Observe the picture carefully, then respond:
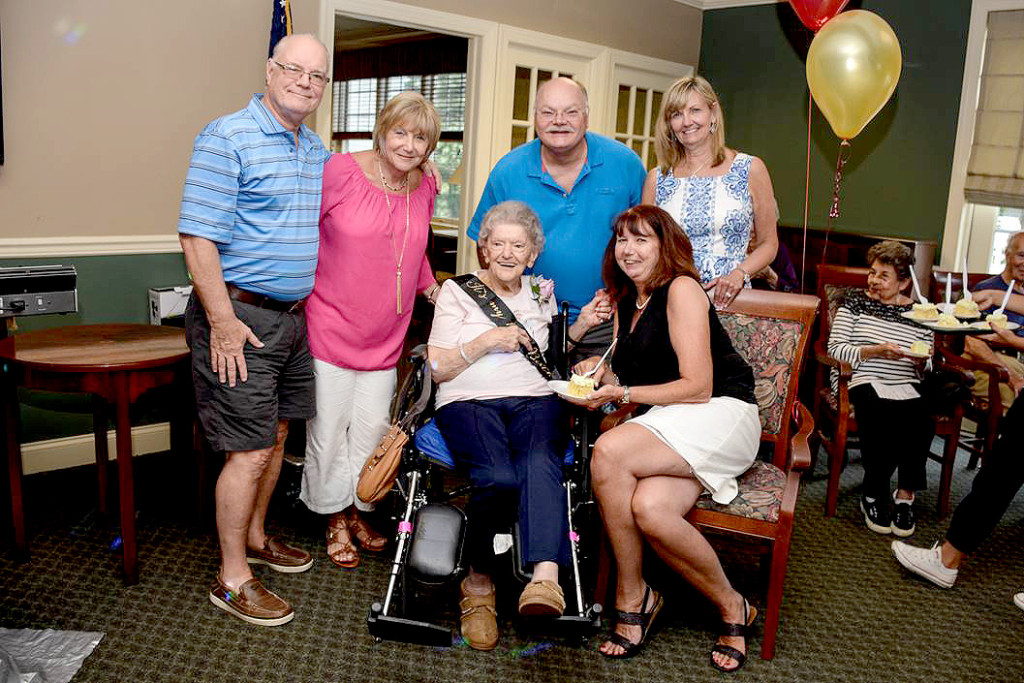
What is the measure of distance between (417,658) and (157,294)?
2046 millimetres

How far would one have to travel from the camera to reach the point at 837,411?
3512 millimetres

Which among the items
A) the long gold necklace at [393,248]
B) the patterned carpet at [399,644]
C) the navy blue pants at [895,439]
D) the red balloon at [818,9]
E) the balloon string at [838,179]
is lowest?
the patterned carpet at [399,644]

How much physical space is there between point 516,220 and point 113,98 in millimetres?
1878

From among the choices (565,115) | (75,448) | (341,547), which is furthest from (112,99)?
(341,547)

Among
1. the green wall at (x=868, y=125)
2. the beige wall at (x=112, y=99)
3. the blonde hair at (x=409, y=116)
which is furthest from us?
the green wall at (x=868, y=125)

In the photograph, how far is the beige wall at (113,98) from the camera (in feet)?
10.8

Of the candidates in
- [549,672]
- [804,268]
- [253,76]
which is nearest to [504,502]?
[549,672]

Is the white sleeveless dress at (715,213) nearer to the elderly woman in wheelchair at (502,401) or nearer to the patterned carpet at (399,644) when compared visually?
the elderly woman in wheelchair at (502,401)

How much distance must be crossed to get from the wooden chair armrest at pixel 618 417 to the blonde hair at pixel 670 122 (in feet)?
2.73

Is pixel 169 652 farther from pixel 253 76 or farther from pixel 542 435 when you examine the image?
pixel 253 76

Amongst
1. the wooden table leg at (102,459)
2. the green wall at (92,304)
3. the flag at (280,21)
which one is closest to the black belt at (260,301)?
the wooden table leg at (102,459)

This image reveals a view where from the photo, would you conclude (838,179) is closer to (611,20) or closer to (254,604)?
(611,20)

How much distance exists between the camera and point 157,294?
3689mm

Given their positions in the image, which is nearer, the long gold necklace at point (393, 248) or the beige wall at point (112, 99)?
the long gold necklace at point (393, 248)
